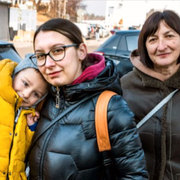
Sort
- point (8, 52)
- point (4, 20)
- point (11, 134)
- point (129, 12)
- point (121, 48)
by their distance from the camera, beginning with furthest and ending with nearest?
point (129, 12)
point (4, 20)
point (121, 48)
point (8, 52)
point (11, 134)

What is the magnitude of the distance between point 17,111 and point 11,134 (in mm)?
196

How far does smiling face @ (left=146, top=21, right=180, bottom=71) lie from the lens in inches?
79.9

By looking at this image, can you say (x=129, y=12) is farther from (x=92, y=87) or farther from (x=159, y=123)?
(x=92, y=87)

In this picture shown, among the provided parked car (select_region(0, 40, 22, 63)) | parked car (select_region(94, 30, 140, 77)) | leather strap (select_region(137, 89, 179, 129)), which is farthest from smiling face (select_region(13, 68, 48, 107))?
parked car (select_region(94, 30, 140, 77))

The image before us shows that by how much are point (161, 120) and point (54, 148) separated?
0.98m

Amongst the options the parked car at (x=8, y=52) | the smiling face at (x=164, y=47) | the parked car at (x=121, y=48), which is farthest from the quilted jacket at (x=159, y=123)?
the parked car at (x=121, y=48)

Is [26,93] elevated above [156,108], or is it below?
above

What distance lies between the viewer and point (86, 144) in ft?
4.61

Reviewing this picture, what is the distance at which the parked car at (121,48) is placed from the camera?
682 centimetres

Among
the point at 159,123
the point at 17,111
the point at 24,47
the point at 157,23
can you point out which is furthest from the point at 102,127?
the point at 24,47

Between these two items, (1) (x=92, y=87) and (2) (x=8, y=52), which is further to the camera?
(2) (x=8, y=52)

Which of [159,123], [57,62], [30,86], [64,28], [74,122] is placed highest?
[64,28]

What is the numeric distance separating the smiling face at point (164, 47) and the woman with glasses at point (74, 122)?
0.69 metres

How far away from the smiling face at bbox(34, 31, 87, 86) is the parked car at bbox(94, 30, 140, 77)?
17.5 ft
